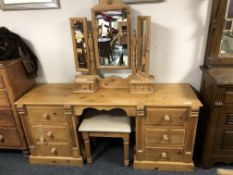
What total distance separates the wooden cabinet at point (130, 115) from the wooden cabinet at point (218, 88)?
122 millimetres

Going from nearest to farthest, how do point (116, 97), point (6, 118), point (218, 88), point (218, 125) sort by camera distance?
point (218, 88) < point (218, 125) < point (116, 97) < point (6, 118)

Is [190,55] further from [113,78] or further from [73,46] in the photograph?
[73,46]

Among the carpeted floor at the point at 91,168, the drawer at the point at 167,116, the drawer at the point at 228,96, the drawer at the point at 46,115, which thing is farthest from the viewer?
the carpeted floor at the point at 91,168

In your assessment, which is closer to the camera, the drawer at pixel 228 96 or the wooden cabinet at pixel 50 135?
the drawer at pixel 228 96

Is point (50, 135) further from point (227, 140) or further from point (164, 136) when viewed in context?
point (227, 140)

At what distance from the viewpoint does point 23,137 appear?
1843mm

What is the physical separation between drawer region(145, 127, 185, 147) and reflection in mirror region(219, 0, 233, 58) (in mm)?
736

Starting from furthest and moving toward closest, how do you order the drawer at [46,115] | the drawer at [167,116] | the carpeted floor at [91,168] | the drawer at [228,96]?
1. the carpeted floor at [91,168]
2. the drawer at [46,115]
3. the drawer at [167,116]
4. the drawer at [228,96]

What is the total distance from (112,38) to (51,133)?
1.00 meters

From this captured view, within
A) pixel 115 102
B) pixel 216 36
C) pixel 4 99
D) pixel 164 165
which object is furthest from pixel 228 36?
pixel 4 99

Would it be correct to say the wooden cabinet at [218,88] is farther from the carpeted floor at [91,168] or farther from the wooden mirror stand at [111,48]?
the wooden mirror stand at [111,48]

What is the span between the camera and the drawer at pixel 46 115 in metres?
1.65

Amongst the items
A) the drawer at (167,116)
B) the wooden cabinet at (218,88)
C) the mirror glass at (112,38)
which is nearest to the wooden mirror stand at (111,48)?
the mirror glass at (112,38)

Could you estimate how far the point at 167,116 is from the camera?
154 cm
